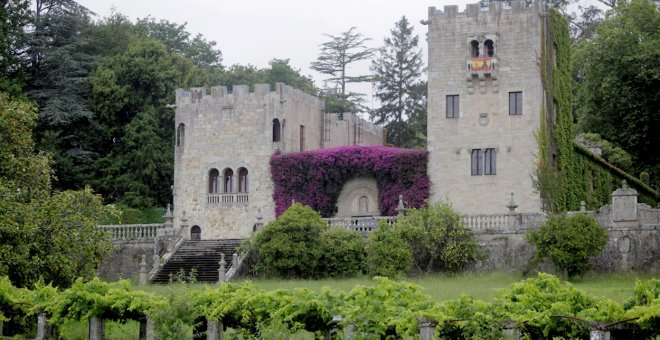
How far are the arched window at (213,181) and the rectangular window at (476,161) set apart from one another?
443 inches

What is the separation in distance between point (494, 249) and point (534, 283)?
20.0 m

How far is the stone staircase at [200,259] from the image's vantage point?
137ft

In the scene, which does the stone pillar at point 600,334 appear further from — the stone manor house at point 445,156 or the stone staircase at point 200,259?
the stone staircase at point 200,259

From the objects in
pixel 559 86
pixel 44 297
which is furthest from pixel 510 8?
pixel 44 297

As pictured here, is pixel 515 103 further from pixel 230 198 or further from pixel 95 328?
pixel 95 328

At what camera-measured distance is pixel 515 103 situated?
148ft

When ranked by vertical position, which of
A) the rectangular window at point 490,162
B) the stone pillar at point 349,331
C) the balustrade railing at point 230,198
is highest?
the rectangular window at point 490,162

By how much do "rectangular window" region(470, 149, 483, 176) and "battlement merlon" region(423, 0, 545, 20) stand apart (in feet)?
17.3

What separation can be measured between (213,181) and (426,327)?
31.6 meters

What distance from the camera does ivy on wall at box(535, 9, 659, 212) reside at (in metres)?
44.6

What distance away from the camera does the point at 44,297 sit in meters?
25.0

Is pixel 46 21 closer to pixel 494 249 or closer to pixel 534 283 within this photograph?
pixel 494 249

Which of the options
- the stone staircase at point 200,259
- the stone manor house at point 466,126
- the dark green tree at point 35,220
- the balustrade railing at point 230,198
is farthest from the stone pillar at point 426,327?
the balustrade railing at point 230,198

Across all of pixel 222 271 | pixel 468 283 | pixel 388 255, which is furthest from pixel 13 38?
pixel 468 283
